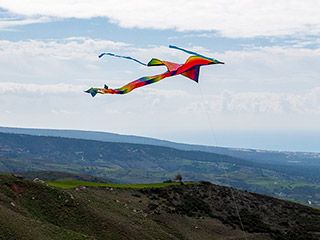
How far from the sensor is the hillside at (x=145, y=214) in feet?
127

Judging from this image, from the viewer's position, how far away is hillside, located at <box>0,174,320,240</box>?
1529 inches

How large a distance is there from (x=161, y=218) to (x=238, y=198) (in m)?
24.6

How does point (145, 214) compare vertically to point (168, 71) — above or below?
below

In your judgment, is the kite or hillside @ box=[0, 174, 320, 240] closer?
the kite

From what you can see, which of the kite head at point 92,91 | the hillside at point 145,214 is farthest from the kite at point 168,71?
the hillside at point 145,214

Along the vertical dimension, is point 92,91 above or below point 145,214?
above

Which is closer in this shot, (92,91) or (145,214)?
(92,91)

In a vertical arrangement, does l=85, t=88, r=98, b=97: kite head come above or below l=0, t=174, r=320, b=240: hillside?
above

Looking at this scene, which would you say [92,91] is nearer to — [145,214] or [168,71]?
[168,71]

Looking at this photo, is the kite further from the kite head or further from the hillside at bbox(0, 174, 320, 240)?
the hillside at bbox(0, 174, 320, 240)

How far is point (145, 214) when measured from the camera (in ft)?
175

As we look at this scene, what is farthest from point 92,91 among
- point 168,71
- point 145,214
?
point 145,214

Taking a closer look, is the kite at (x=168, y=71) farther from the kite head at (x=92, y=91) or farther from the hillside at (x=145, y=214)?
the hillside at (x=145, y=214)

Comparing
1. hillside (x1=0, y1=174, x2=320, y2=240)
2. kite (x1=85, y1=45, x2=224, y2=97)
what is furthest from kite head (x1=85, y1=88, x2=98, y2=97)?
hillside (x1=0, y1=174, x2=320, y2=240)
